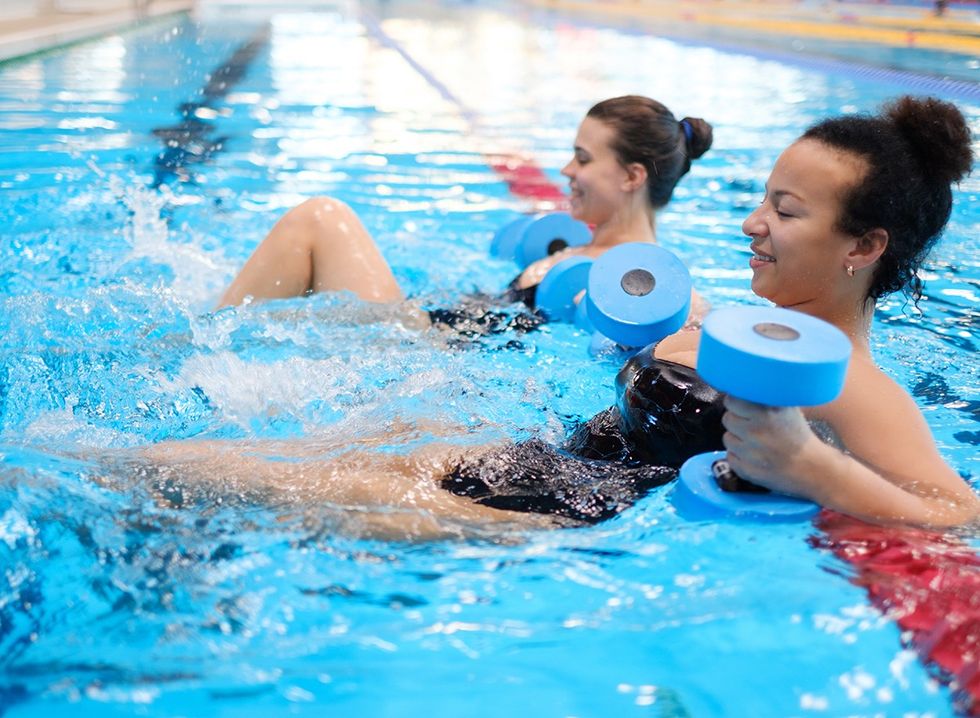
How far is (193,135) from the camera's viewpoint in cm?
650

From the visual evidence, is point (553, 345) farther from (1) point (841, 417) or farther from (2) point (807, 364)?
(2) point (807, 364)

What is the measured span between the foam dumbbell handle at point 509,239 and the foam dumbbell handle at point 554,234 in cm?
13

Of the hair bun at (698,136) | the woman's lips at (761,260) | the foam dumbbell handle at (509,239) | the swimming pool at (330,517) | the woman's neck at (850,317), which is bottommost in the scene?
the swimming pool at (330,517)

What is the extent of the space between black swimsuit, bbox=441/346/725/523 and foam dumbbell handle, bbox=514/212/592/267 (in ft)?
6.22

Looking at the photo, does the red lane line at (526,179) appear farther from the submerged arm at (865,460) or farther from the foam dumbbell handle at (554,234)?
the submerged arm at (865,460)

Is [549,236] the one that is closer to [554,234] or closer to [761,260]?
[554,234]

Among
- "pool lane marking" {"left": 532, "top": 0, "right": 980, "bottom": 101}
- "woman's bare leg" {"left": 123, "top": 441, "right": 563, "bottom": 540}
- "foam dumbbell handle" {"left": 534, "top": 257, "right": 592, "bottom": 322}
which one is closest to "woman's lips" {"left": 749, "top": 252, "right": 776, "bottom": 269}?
"woman's bare leg" {"left": 123, "top": 441, "right": 563, "bottom": 540}

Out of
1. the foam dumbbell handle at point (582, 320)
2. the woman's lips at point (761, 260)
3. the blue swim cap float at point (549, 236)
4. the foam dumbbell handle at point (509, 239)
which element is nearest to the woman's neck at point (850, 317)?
the woman's lips at point (761, 260)

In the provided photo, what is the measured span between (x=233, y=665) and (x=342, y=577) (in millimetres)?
255

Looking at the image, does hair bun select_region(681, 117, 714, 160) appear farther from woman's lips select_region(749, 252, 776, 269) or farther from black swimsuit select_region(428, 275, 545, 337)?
woman's lips select_region(749, 252, 776, 269)

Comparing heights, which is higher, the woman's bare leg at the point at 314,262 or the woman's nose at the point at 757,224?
the woman's nose at the point at 757,224

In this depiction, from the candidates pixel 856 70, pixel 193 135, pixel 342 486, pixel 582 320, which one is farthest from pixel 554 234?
pixel 856 70

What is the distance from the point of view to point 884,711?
1391 millimetres

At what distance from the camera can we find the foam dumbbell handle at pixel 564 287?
326cm
